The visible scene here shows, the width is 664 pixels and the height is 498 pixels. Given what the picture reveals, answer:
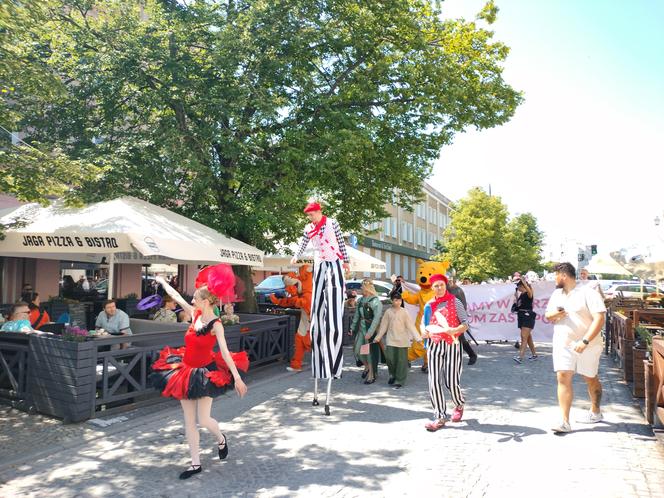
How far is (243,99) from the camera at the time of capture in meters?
11.3

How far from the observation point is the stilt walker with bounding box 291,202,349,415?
7.09 m

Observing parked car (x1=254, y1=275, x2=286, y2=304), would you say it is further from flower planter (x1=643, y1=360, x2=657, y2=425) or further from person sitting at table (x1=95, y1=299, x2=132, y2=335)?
flower planter (x1=643, y1=360, x2=657, y2=425)

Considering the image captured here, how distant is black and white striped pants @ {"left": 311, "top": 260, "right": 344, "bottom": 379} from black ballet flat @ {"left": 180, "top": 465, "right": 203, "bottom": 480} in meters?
2.66

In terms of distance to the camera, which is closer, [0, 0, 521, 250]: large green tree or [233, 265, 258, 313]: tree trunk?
[0, 0, 521, 250]: large green tree

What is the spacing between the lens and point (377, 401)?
7.58 metres

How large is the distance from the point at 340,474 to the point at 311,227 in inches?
132

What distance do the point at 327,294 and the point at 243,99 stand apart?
578 cm

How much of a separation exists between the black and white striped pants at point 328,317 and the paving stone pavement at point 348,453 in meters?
0.63

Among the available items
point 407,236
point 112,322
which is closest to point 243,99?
point 112,322

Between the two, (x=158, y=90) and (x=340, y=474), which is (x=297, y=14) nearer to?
(x=158, y=90)

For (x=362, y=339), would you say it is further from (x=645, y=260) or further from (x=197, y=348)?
(x=645, y=260)

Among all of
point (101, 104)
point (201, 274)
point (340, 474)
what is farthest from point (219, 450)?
point (101, 104)

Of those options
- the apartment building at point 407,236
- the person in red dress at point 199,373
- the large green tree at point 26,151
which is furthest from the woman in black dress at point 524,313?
the apartment building at point 407,236

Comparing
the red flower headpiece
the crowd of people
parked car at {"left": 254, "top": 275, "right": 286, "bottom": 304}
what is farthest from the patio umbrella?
parked car at {"left": 254, "top": 275, "right": 286, "bottom": 304}
